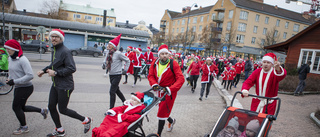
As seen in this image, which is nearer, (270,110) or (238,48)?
(270,110)

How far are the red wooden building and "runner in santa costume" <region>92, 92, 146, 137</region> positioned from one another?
17.4 metres

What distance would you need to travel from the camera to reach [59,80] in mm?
3355

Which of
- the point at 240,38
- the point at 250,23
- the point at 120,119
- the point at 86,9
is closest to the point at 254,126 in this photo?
the point at 120,119

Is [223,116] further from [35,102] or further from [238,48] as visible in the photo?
[238,48]

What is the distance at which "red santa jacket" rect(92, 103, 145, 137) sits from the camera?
8.36 feet

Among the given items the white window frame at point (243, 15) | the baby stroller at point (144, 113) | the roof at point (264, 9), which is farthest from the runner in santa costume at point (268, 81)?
the white window frame at point (243, 15)

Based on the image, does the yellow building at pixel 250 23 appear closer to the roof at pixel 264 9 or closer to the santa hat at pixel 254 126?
the roof at pixel 264 9

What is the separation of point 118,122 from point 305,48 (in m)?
18.7

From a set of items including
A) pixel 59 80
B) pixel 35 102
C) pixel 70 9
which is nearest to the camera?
pixel 59 80

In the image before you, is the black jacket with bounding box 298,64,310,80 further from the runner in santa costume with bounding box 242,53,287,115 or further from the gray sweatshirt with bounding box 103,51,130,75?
the gray sweatshirt with bounding box 103,51,130,75

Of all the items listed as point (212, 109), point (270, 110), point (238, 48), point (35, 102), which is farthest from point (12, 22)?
point (238, 48)

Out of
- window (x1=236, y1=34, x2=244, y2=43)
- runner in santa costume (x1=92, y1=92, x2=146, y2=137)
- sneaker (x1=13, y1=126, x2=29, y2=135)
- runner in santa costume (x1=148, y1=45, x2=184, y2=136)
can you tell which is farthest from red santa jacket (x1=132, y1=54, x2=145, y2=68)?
window (x1=236, y1=34, x2=244, y2=43)

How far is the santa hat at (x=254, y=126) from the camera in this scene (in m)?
2.65

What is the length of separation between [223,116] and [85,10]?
79.4 meters
